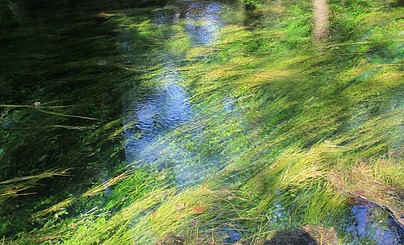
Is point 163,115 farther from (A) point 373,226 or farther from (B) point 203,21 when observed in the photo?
(B) point 203,21

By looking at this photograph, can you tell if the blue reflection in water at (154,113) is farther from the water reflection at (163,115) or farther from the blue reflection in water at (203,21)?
the blue reflection in water at (203,21)

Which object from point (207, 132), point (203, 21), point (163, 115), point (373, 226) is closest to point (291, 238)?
point (373, 226)

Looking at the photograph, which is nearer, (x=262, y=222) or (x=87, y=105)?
(x=262, y=222)

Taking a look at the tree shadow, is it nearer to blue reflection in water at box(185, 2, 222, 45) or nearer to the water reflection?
the water reflection

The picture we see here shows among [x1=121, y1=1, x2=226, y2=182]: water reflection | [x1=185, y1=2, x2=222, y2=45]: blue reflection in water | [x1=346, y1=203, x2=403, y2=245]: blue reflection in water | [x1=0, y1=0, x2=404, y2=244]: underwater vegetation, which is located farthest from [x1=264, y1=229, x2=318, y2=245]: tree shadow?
[x1=185, y1=2, x2=222, y2=45]: blue reflection in water

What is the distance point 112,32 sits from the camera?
5590 millimetres

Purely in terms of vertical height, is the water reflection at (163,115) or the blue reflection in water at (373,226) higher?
the water reflection at (163,115)

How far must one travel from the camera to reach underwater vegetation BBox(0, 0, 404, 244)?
7.74 ft

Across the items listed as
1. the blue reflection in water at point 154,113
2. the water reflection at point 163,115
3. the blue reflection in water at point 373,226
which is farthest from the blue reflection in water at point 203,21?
the blue reflection in water at point 373,226

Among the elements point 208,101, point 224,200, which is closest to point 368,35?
point 208,101

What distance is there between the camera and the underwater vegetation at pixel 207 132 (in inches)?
92.9

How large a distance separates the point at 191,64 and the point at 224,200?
7.50 feet

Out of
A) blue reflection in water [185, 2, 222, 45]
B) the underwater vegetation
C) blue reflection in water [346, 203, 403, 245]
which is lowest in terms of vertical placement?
blue reflection in water [346, 203, 403, 245]

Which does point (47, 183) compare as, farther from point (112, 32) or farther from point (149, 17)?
point (149, 17)
